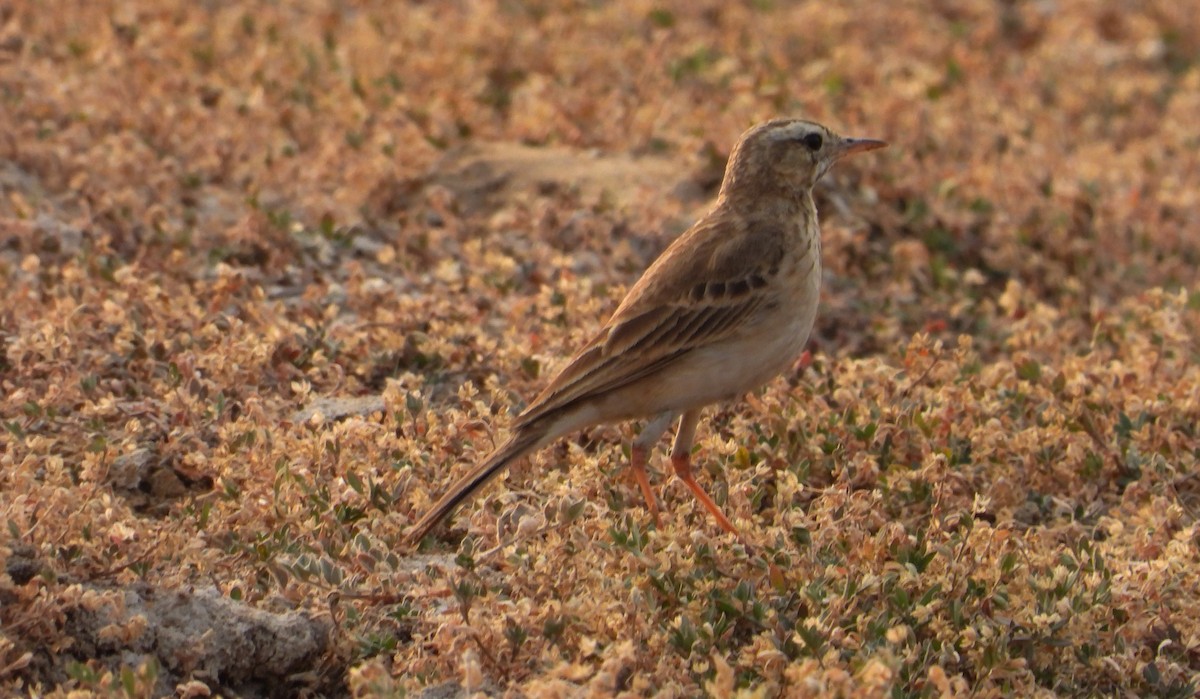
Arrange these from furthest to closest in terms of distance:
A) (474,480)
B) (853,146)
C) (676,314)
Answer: (853,146) → (676,314) → (474,480)

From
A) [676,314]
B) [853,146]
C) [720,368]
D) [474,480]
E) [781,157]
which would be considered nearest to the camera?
[474,480]

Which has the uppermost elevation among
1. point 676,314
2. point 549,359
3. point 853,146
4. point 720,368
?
point 853,146

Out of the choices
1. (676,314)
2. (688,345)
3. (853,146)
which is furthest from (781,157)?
(688,345)

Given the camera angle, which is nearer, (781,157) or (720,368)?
(720,368)

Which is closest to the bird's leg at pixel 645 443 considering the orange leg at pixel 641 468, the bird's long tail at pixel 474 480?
the orange leg at pixel 641 468

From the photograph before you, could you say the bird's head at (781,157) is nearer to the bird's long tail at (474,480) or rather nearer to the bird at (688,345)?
the bird at (688,345)

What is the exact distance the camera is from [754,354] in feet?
20.9

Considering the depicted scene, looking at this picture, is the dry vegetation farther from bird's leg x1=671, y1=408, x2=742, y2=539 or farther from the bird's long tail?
the bird's long tail

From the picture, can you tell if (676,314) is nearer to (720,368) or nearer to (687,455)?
(720,368)

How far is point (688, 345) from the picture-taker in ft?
21.0

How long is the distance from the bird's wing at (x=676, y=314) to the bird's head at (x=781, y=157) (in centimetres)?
34

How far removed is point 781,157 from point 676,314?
3.12 feet

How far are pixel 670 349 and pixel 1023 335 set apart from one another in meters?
2.87

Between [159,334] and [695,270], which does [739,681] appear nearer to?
[695,270]
